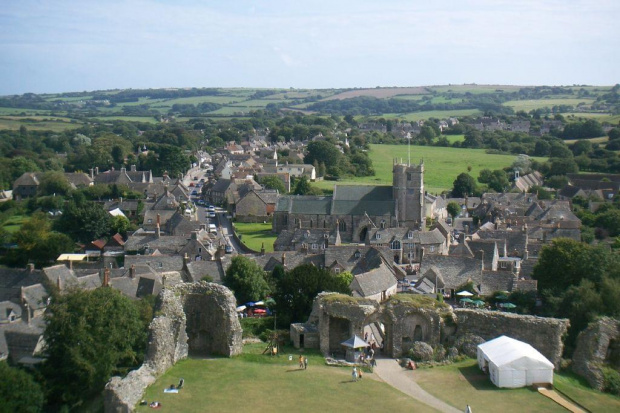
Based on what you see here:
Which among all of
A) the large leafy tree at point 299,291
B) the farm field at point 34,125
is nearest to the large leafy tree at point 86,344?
the large leafy tree at point 299,291

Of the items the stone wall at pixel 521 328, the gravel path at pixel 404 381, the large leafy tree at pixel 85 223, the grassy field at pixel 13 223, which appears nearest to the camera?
the gravel path at pixel 404 381

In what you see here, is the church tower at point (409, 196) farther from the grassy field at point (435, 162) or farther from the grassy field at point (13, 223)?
the grassy field at point (13, 223)

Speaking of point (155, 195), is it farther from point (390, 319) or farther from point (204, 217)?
point (390, 319)

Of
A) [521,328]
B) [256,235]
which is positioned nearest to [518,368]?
[521,328]

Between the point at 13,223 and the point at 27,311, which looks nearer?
the point at 27,311

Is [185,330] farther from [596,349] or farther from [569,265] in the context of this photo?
[569,265]

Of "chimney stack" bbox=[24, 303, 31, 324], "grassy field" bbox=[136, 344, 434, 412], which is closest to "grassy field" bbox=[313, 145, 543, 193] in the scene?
"chimney stack" bbox=[24, 303, 31, 324]

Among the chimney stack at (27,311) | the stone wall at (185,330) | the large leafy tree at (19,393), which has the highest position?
the stone wall at (185,330)

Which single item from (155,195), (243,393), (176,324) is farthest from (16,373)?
(155,195)
